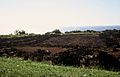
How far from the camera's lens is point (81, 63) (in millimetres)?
21969

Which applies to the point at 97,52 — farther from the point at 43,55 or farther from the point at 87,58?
the point at 43,55

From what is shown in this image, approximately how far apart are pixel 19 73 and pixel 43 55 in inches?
305

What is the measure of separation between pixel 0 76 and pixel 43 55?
339 inches

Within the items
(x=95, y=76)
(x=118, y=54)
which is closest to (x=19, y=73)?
(x=95, y=76)

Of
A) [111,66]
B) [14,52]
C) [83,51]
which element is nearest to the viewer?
[111,66]

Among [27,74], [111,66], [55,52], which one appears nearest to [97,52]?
[111,66]

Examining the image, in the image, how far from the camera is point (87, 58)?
22.4 meters

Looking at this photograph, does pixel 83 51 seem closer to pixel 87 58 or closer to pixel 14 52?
pixel 87 58

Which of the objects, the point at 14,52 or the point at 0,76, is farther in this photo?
the point at 14,52

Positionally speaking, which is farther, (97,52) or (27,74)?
(97,52)

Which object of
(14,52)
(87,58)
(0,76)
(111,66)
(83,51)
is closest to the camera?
(0,76)

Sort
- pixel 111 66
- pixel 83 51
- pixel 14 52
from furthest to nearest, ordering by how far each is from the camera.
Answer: pixel 14 52 → pixel 83 51 → pixel 111 66

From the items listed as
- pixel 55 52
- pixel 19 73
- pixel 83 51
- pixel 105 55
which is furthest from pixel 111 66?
pixel 19 73

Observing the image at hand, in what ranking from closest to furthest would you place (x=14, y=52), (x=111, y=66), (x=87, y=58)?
(x=111, y=66), (x=87, y=58), (x=14, y=52)
